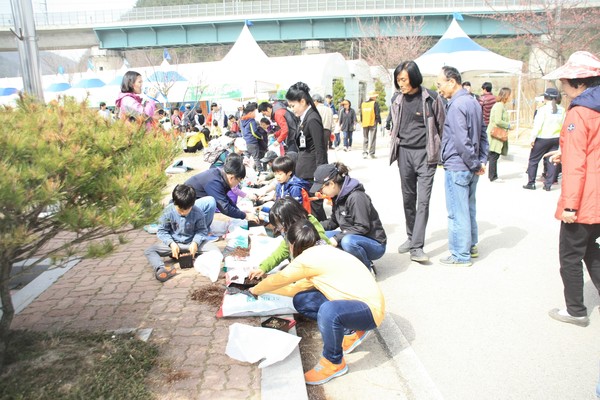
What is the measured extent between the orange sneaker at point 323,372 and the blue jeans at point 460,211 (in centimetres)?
241

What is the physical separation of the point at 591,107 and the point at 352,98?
3080 cm

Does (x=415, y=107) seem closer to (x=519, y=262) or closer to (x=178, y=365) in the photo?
(x=519, y=262)

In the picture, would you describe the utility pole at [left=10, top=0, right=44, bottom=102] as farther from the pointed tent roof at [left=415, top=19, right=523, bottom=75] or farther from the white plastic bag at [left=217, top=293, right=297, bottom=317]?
the pointed tent roof at [left=415, top=19, right=523, bottom=75]

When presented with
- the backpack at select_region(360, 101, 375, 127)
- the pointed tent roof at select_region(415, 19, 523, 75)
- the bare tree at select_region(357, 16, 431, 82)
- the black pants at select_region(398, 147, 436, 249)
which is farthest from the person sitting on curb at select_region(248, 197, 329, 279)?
the bare tree at select_region(357, 16, 431, 82)

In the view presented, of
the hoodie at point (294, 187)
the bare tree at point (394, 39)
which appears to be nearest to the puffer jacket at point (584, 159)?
the hoodie at point (294, 187)

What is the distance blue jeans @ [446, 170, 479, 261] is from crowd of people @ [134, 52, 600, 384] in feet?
0.03

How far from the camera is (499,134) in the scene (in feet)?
32.1

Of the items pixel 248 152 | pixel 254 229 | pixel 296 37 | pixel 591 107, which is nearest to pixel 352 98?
pixel 296 37

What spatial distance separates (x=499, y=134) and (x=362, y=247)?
652cm

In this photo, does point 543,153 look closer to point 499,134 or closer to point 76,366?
point 499,134

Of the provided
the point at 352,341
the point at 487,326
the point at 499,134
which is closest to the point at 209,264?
the point at 352,341

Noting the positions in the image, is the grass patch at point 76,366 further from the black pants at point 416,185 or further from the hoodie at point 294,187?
the black pants at point 416,185

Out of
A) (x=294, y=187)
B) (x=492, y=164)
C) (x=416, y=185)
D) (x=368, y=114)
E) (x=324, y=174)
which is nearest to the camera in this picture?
(x=324, y=174)

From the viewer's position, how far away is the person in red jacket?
11.2 feet
